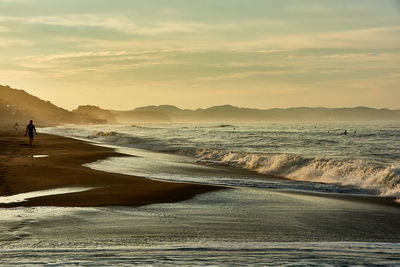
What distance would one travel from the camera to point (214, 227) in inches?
323

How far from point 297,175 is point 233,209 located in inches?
426

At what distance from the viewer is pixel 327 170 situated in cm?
2042

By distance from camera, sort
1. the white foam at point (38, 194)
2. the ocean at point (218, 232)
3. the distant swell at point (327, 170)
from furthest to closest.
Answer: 1. the distant swell at point (327, 170)
2. the white foam at point (38, 194)
3. the ocean at point (218, 232)

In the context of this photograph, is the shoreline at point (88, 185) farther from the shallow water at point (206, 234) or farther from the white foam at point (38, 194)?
the shallow water at point (206, 234)

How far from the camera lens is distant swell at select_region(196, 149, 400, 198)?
54.4 feet

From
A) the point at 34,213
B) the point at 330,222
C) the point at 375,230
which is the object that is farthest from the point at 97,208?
the point at 375,230

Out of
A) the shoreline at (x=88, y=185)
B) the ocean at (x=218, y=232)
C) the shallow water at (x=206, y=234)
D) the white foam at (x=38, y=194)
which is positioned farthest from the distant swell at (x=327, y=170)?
the white foam at (x=38, y=194)

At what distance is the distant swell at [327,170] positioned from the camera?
16.6 meters

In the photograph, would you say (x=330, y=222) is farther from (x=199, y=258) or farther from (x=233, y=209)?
(x=199, y=258)

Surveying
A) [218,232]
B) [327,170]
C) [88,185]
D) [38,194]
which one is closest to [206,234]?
[218,232]

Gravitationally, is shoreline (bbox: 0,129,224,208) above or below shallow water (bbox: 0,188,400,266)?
below

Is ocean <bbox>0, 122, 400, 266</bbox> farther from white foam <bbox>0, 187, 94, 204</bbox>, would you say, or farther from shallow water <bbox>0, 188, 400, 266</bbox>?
white foam <bbox>0, 187, 94, 204</bbox>

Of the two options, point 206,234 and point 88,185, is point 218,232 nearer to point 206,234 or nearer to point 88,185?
point 206,234

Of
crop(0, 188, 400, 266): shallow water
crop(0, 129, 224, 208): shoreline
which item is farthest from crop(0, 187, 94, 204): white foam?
crop(0, 188, 400, 266): shallow water
